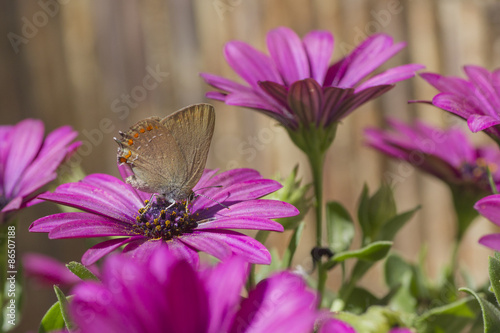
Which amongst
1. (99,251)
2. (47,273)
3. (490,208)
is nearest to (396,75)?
(490,208)

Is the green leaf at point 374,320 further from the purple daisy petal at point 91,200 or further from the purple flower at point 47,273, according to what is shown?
the purple flower at point 47,273

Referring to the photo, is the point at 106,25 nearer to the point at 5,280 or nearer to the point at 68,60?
the point at 68,60

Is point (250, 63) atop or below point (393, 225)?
atop

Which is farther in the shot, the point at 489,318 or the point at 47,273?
the point at 47,273

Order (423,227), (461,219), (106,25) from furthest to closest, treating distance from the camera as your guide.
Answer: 1. (106,25)
2. (423,227)
3. (461,219)

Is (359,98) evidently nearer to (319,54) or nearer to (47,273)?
(319,54)

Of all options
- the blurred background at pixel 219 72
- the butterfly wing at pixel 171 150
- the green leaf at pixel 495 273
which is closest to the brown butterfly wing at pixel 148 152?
the butterfly wing at pixel 171 150

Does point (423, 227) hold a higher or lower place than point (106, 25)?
lower

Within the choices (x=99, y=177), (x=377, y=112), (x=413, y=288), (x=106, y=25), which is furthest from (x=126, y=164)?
(x=106, y=25)
